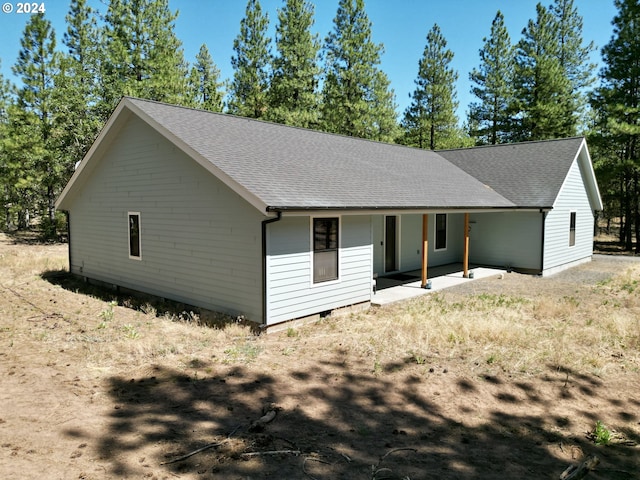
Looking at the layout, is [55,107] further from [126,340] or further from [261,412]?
[261,412]

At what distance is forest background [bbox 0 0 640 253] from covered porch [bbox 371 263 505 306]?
43.5ft

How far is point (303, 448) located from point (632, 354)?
632cm

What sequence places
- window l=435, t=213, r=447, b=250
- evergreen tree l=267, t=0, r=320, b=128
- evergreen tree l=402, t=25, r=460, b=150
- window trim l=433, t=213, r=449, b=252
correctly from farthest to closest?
evergreen tree l=402, t=25, r=460, b=150 < evergreen tree l=267, t=0, r=320, b=128 < window l=435, t=213, r=447, b=250 < window trim l=433, t=213, r=449, b=252

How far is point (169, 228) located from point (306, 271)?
12.7 ft

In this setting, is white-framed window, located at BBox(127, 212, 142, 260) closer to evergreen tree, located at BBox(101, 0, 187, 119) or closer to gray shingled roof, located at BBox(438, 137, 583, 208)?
gray shingled roof, located at BBox(438, 137, 583, 208)

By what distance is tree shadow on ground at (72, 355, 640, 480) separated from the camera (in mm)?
3994

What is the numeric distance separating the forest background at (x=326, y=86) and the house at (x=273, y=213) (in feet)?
34.1

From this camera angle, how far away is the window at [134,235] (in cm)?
1204

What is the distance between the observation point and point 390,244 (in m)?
15.5

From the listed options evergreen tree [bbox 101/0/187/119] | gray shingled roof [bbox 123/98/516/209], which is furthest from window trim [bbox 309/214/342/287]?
evergreen tree [bbox 101/0/187/119]

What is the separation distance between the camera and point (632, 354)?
24.7ft

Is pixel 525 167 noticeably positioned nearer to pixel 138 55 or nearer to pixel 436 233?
pixel 436 233

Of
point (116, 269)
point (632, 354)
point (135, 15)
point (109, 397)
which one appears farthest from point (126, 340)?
point (135, 15)

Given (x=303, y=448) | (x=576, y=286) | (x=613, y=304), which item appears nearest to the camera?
(x=303, y=448)
